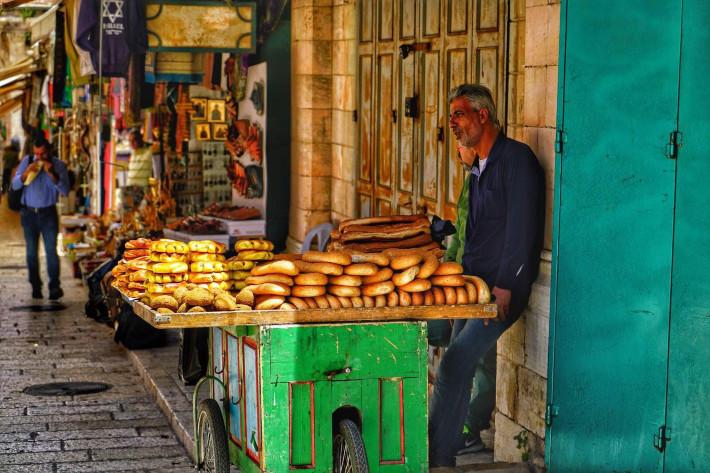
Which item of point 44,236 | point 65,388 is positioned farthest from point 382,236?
point 44,236

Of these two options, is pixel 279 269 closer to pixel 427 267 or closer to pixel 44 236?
pixel 427 267

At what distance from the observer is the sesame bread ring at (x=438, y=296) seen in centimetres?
610

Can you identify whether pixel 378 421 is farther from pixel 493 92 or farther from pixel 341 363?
pixel 493 92

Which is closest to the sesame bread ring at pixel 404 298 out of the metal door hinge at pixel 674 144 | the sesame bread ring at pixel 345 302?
the sesame bread ring at pixel 345 302

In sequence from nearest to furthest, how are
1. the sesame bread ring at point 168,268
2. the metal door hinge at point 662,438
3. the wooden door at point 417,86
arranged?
the sesame bread ring at point 168,268, the metal door hinge at point 662,438, the wooden door at point 417,86

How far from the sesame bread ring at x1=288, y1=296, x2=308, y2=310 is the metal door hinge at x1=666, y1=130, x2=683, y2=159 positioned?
6.81 feet

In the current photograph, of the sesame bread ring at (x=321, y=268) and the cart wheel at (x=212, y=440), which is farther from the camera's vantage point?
the cart wheel at (x=212, y=440)

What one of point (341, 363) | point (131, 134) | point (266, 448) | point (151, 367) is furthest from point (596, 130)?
point (131, 134)

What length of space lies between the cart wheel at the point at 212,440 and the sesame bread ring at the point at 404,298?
1.12 metres

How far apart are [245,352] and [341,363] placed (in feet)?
1.71

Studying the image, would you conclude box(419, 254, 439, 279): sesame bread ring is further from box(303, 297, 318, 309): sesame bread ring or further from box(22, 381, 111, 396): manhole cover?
box(22, 381, 111, 396): manhole cover

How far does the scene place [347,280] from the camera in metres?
6.07

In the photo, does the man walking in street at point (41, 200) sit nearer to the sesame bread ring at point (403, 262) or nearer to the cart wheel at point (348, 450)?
the sesame bread ring at point (403, 262)

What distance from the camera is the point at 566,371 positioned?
6695 millimetres
